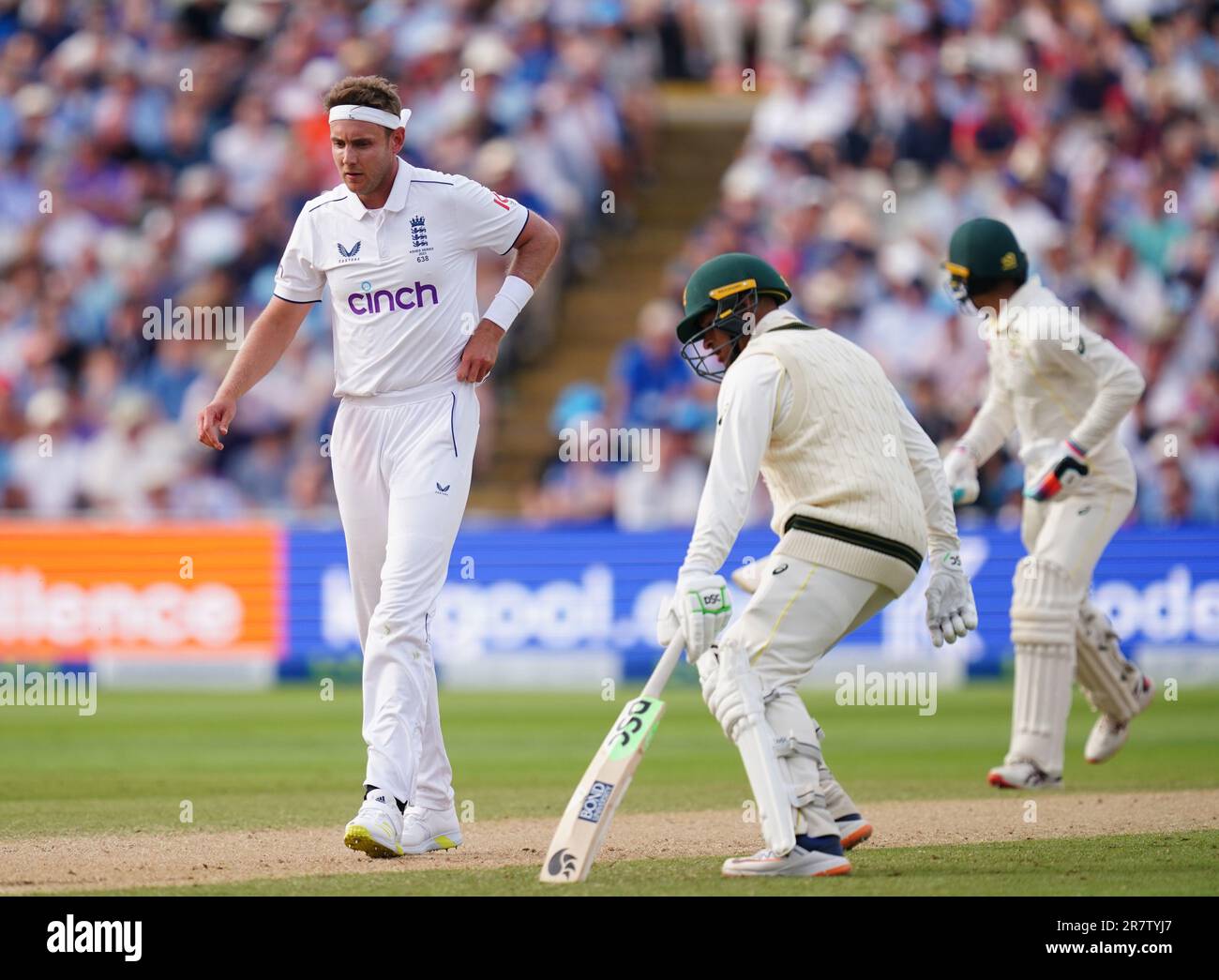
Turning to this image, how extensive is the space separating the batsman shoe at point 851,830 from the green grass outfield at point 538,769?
10cm

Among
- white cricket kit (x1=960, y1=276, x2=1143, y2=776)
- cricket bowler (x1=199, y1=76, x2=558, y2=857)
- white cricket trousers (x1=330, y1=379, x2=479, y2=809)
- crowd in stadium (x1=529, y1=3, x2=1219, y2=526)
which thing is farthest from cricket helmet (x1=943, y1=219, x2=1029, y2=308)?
crowd in stadium (x1=529, y1=3, x2=1219, y2=526)

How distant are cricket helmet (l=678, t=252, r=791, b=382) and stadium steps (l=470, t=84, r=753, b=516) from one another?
11.7 metres

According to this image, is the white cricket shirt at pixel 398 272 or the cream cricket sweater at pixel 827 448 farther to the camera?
the white cricket shirt at pixel 398 272

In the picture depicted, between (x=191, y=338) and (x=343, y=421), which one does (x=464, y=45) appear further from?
(x=343, y=421)

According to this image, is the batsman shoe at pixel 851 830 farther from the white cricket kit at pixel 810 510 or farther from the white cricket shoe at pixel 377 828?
the white cricket shoe at pixel 377 828

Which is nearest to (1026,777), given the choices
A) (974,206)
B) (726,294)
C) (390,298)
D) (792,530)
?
(792,530)

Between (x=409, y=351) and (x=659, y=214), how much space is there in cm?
1526

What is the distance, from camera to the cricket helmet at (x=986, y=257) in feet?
33.0

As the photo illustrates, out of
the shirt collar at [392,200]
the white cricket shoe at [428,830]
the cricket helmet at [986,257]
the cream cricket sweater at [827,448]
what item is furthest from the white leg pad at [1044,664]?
the shirt collar at [392,200]

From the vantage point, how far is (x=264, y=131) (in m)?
21.3

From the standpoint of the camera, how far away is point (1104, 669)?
10.6m

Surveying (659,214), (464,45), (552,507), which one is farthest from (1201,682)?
(464,45)

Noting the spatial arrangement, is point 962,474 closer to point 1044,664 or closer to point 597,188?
point 1044,664

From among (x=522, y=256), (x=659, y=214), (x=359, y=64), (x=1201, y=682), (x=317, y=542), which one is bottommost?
(x=1201, y=682)
